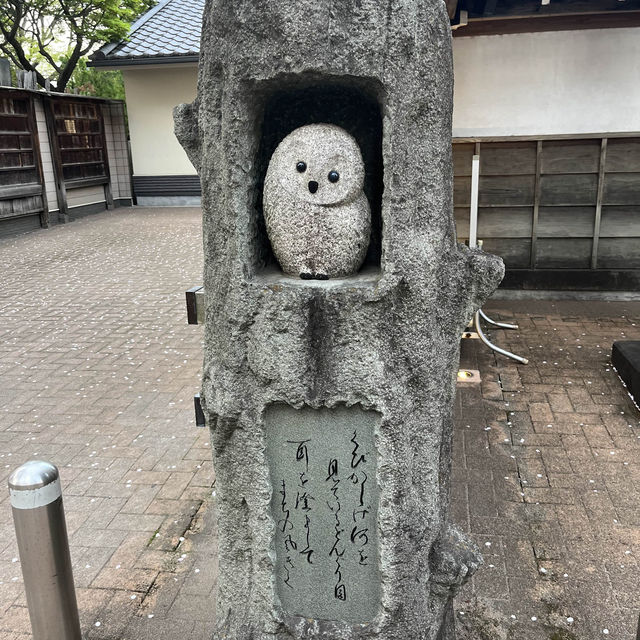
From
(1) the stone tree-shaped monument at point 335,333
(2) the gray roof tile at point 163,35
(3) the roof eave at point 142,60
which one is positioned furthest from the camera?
(2) the gray roof tile at point 163,35

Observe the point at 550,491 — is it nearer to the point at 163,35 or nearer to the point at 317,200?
the point at 317,200

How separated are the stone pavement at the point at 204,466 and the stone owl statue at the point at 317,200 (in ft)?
6.67

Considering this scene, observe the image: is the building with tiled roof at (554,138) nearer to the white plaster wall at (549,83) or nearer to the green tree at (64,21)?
the white plaster wall at (549,83)

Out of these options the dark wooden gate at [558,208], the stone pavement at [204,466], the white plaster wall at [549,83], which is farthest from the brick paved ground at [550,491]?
the white plaster wall at [549,83]

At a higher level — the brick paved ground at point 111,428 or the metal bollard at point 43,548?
the metal bollard at point 43,548

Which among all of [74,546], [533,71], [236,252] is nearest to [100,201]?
[533,71]

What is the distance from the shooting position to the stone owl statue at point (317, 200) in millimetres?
2338

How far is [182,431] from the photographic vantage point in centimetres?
532

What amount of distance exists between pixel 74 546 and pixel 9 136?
44.4ft

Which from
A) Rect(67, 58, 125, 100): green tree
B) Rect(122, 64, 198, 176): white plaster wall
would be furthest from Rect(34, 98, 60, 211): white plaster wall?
Rect(67, 58, 125, 100): green tree

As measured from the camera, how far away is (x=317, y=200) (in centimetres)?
235

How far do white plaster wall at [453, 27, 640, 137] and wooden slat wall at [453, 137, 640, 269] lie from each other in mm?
262

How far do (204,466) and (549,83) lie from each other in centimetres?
630

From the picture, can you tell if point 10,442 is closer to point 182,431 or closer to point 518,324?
point 182,431
